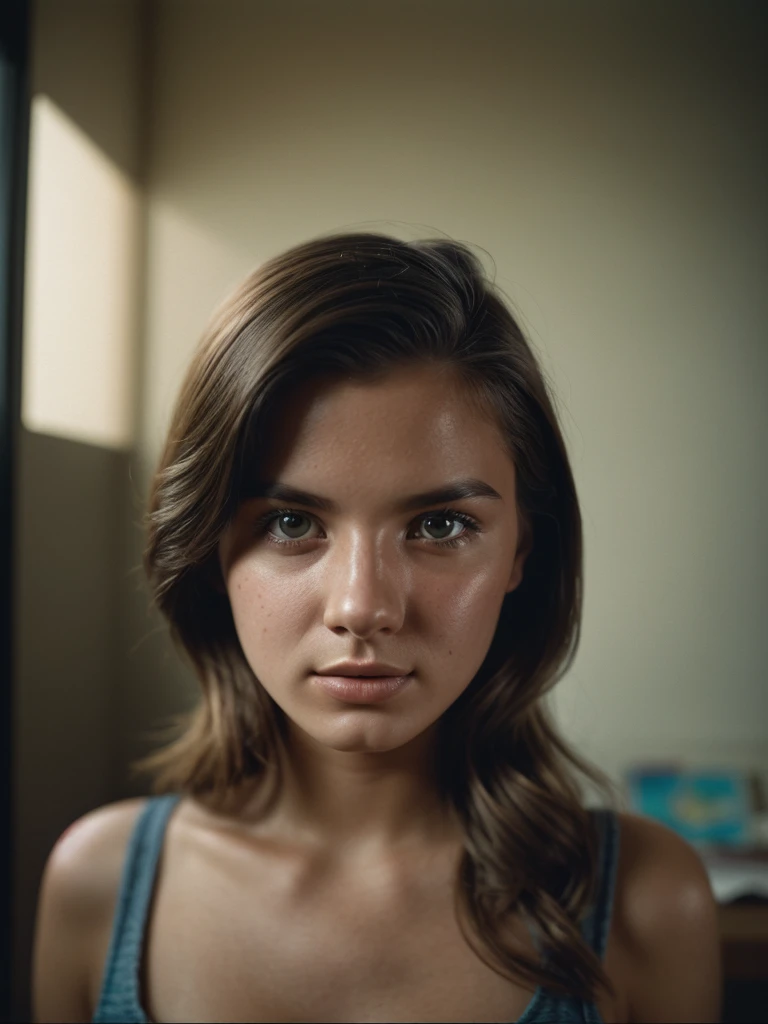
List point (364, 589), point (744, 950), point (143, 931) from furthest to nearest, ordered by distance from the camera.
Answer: point (744, 950) < point (143, 931) < point (364, 589)

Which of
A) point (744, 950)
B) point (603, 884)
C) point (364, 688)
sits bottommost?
point (744, 950)

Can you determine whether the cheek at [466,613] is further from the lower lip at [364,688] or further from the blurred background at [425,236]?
the blurred background at [425,236]

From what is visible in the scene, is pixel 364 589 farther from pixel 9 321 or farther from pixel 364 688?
pixel 9 321

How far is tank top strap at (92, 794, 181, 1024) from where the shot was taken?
0.36 meters

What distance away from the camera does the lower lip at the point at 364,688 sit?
0.29 metres

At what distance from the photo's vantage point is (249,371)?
11.9 inches

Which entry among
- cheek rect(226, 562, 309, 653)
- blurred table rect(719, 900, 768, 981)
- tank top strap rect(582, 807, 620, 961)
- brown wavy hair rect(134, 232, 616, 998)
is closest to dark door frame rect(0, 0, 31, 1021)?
brown wavy hair rect(134, 232, 616, 998)

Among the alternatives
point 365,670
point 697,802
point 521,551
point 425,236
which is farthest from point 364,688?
point 697,802

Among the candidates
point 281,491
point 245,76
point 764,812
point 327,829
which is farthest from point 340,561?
point 764,812

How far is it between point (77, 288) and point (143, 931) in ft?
1.13

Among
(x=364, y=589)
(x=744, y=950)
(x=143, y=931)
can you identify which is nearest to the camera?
(x=364, y=589)

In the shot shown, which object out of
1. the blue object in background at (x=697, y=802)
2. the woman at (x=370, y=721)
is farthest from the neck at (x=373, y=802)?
the blue object in background at (x=697, y=802)

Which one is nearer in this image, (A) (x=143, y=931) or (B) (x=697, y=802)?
(A) (x=143, y=931)

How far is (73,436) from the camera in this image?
45cm
